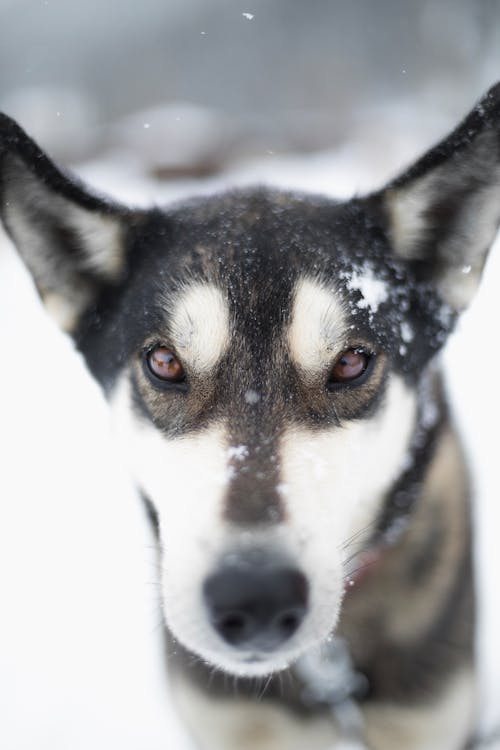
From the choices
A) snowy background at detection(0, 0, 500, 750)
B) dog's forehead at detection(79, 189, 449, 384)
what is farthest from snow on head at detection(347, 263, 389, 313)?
snowy background at detection(0, 0, 500, 750)

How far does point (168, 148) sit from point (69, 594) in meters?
7.19

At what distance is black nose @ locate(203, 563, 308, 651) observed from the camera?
1.53 m

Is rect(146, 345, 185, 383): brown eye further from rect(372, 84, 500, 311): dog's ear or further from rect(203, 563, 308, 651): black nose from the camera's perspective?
rect(372, 84, 500, 311): dog's ear

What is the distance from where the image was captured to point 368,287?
206 centimetres

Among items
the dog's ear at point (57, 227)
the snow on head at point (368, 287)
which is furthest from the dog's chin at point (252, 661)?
the dog's ear at point (57, 227)

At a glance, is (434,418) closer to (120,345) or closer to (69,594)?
(120,345)

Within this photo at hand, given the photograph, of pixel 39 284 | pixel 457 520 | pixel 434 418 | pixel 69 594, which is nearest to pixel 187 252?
pixel 39 284

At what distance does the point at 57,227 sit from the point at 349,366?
110 cm

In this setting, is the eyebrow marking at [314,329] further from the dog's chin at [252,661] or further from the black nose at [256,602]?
the dog's chin at [252,661]

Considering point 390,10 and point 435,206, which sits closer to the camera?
point 435,206

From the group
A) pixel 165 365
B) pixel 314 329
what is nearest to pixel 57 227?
pixel 165 365

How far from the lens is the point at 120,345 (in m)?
2.21

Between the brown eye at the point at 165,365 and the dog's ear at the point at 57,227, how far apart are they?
1.37 feet

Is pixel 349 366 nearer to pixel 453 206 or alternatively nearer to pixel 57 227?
pixel 453 206
